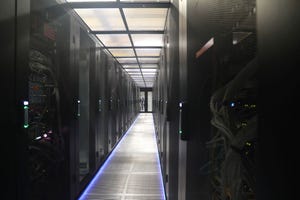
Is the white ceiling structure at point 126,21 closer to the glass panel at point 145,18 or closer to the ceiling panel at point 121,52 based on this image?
the glass panel at point 145,18

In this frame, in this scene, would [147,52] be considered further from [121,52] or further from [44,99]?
[44,99]

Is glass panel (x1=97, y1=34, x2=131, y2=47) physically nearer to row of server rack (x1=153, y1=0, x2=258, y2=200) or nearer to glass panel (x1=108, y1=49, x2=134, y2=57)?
glass panel (x1=108, y1=49, x2=134, y2=57)

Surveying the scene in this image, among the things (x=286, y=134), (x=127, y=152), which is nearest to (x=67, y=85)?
(x=286, y=134)

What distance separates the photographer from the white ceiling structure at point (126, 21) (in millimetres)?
2965

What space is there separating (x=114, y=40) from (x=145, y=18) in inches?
56.0

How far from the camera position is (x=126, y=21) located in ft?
12.2

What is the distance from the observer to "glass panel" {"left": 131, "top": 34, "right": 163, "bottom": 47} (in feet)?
14.8

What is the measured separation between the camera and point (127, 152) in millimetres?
6367

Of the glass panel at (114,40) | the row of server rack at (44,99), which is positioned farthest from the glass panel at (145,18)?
the row of server rack at (44,99)

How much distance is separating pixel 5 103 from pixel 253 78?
1262mm

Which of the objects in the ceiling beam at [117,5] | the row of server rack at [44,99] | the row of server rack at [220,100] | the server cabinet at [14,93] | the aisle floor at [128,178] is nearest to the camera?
the row of server rack at [220,100]

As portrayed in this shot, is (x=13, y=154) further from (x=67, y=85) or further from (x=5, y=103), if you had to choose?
(x=67, y=85)

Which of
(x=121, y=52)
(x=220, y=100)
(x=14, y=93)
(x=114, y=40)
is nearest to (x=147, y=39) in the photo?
(x=114, y=40)

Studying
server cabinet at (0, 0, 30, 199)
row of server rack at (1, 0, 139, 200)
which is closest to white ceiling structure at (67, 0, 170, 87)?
row of server rack at (1, 0, 139, 200)
